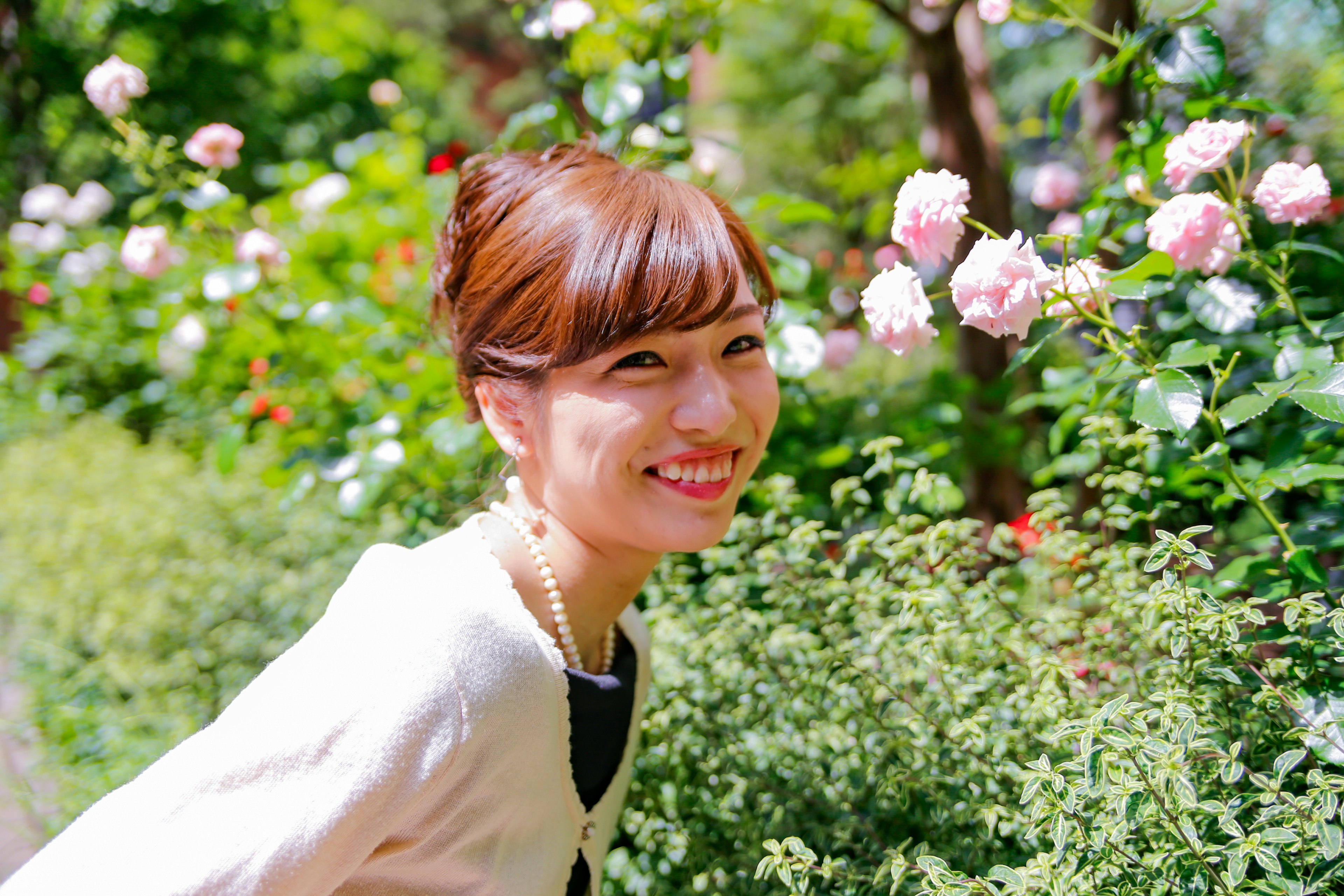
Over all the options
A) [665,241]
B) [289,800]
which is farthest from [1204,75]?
[289,800]

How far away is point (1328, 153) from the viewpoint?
7.98 feet

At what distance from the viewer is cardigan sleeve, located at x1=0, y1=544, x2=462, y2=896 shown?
0.99m

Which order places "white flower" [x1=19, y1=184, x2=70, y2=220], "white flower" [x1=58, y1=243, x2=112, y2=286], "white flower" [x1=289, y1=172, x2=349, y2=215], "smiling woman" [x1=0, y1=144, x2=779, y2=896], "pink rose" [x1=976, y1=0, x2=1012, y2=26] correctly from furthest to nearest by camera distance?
1. "white flower" [x1=58, y1=243, x2=112, y2=286]
2. "white flower" [x1=19, y1=184, x2=70, y2=220]
3. "white flower" [x1=289, y1=172, x2=349, y2=215]
4. "pink rose" [x1=976, y1=0, x2=1012, y2=26]
5. "smiling woman" [x1=0, y1=144, x2=779, y2=896]

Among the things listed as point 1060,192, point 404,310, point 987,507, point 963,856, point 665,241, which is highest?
point 665,241

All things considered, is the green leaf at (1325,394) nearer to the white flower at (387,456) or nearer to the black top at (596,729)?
the black top at (596,729)

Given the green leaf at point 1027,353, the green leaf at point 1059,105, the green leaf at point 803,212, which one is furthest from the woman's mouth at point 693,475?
the green leaf at point 803,212

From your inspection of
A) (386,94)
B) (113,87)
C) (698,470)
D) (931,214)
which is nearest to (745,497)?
(698,470)

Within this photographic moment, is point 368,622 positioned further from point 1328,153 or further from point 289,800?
point 1328,153

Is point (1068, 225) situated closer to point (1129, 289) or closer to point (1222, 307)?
point (1222, 307)

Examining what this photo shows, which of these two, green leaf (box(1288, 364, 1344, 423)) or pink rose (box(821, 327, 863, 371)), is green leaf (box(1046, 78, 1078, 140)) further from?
pink rose (box(821, 327, 863, 371))

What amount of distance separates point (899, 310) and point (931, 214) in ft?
0.44

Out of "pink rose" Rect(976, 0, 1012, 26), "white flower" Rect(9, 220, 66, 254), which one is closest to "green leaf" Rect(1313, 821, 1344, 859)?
A: "pink rose" Rect(976, 0, 1012, 26)

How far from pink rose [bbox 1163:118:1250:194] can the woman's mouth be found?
31.4 inches

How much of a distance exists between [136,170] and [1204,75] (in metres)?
2.59
